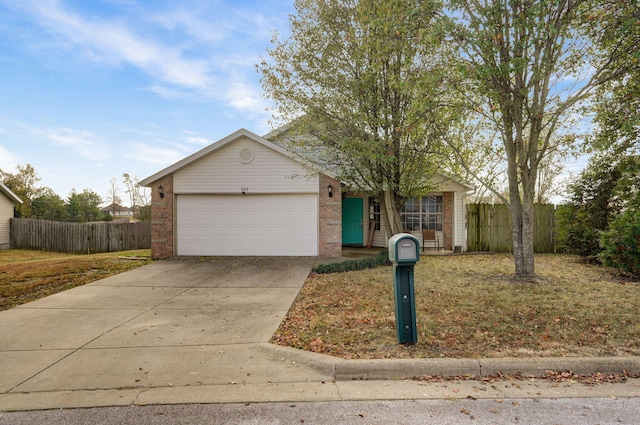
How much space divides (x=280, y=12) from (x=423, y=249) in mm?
9769

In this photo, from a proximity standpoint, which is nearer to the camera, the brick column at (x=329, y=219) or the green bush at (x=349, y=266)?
the green bush at (x=349, y=266)

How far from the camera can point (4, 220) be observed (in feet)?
68.1

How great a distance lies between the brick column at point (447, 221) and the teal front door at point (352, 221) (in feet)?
10.7

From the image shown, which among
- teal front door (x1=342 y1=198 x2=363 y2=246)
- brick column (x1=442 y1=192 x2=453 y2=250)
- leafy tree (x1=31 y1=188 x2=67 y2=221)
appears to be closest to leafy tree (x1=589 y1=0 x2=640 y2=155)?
brick column (x1=442 y1=192 x2=453 y2=250)

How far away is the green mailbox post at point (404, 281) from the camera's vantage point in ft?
13.4

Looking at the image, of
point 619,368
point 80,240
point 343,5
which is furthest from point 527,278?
point 80,240

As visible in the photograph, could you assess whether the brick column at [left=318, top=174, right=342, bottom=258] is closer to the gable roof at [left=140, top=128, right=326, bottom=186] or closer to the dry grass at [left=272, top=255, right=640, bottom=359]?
the gable roof at [left=140, top=128, right=326, bottom=186]

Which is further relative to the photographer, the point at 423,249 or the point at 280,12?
the point at 423,249

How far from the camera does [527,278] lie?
7984 millimetres

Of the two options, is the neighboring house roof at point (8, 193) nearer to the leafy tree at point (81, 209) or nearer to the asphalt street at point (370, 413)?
the leafy tree at point (81, 209)

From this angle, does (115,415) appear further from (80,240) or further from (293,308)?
(80,240)

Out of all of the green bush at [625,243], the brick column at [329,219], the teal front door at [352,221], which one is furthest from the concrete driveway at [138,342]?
the green bush at [625,243]

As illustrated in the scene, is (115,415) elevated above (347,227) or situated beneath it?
situated beneath

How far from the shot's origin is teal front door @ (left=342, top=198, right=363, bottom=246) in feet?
50.2
